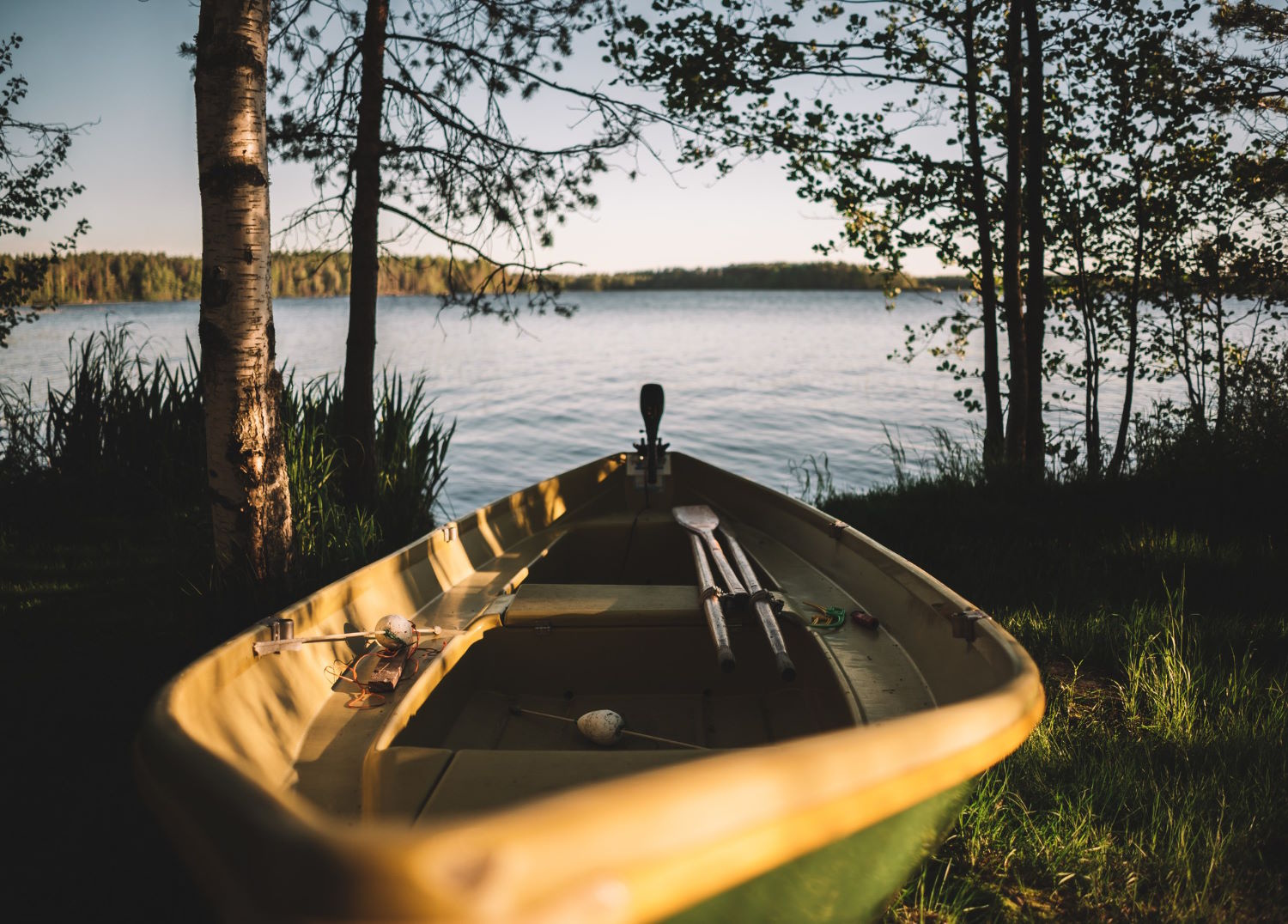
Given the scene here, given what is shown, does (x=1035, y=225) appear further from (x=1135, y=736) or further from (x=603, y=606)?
(x=603, y=606)

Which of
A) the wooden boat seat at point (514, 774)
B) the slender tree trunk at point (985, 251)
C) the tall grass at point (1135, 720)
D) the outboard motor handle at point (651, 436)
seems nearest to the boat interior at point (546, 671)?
the wooden boat seat at point (514, 774)

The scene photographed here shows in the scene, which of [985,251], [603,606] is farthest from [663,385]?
[603,606]

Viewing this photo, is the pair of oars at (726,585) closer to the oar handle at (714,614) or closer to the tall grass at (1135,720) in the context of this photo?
the oar handle at (714,614)

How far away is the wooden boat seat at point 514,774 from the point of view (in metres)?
1.60

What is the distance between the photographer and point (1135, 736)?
102 inches

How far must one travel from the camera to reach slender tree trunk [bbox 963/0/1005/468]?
21.7ft

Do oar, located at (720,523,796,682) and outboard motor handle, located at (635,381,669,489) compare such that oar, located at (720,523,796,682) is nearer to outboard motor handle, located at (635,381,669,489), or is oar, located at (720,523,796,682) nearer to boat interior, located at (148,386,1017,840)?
boat interior, located at (148,386,1017,840)

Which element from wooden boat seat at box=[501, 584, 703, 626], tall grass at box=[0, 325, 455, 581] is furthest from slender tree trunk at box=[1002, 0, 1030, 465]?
tall grass at box=[0, 325, 455, 581]

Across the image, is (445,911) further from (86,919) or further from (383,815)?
(86,919)

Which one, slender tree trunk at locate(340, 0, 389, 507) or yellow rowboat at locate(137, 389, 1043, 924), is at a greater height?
slender tree trunk at locate(340, 0, 389, 507)

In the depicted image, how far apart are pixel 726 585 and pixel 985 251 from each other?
5.57m

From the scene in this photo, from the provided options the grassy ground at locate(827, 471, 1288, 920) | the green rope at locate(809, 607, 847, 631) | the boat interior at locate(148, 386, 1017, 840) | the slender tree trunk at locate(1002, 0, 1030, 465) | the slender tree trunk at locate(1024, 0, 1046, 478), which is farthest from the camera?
the slender tree trunk at locate(1002, 0, 1030, 465)

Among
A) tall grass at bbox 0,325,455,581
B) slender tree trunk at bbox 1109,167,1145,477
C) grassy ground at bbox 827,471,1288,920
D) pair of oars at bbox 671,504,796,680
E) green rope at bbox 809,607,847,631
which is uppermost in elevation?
slender tree trunk at bbox 1109,167,1145,477

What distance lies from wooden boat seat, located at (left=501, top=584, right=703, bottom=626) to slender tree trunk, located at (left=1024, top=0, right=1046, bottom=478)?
4.61 metres
